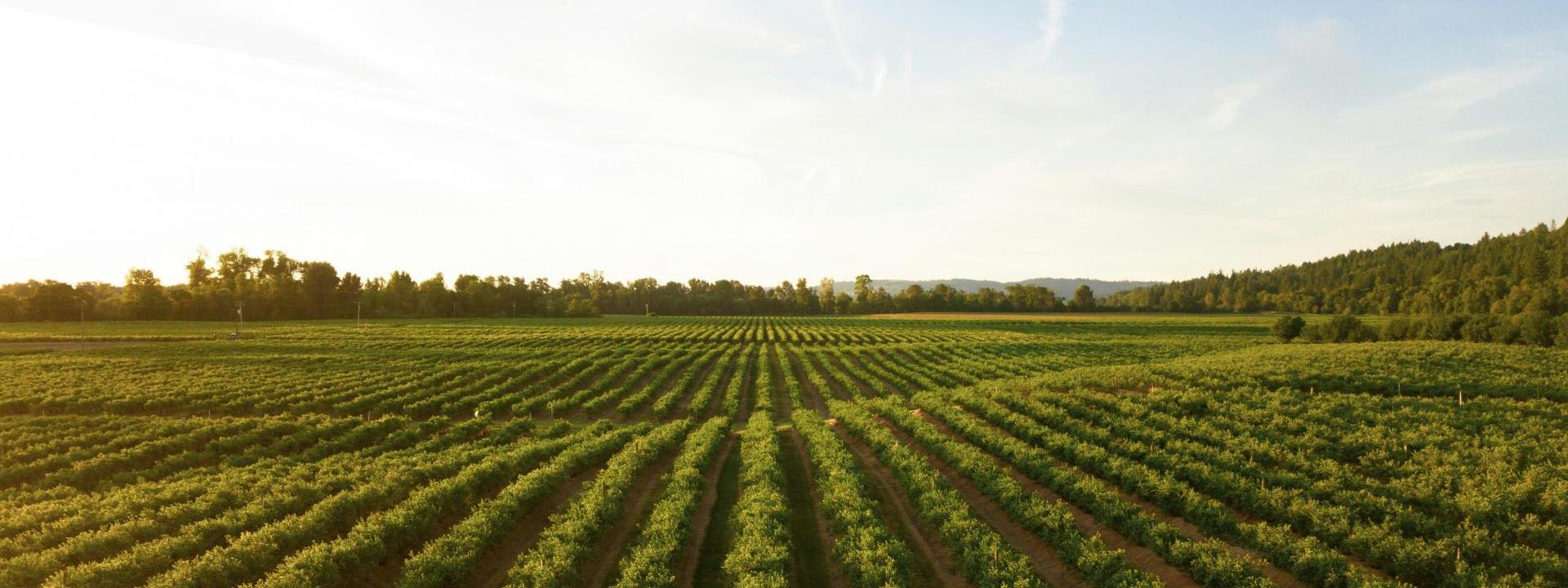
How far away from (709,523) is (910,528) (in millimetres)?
5754

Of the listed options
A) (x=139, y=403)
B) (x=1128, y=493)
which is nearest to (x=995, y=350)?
(x=1128, y=493)

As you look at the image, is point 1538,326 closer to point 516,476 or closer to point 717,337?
point 516,476

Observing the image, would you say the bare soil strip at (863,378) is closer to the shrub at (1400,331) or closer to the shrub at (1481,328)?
the shrub at (1481,328)

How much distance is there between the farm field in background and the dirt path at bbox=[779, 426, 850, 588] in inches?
3.7

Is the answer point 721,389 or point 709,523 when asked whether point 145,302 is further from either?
point 709,523

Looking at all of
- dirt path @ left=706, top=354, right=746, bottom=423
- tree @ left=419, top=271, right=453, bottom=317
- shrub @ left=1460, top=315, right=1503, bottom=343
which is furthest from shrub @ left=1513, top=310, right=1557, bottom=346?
tree @ left=419, top=271, right=453, bottom=317

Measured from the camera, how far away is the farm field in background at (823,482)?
13.3m

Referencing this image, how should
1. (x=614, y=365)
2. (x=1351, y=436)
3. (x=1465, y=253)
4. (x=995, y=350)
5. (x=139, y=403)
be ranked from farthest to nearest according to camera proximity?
1. (x=1465, y=253)
2. (x=995, y=350)
3. (x=614, y=365)
4. (x=139, y=403)
5. (x=1351, y=436)

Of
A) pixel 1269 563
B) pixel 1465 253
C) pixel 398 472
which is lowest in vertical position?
pixel 1269 563

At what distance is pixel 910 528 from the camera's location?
17047mm

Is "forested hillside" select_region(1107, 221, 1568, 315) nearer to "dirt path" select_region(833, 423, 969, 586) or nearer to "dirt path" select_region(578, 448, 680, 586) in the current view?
"dirt path" select_region(833, 423, 969, 586)

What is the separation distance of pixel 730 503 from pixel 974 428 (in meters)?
11.6

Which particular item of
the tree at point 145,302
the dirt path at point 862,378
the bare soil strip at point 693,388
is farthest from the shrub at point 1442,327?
the tree at point 145,302

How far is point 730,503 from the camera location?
19.3m
